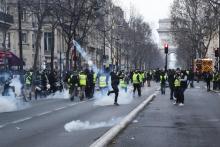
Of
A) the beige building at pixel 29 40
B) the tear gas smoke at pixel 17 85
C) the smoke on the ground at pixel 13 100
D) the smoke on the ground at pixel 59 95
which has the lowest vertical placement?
the smoke on the ground at pixel 59 95

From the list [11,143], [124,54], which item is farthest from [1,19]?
[124,54]

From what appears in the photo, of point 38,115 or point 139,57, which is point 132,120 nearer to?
point 38,115

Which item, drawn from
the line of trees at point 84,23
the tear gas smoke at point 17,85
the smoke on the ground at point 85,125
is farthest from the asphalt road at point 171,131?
the line of trees at point 84,23

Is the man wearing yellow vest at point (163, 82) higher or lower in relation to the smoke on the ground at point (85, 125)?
higher

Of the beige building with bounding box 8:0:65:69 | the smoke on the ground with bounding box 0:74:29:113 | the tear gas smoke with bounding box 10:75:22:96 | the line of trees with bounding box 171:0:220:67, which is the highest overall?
the line of trees with bounding box 171:0:220:67

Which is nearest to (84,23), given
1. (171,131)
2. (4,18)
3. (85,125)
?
(4,18)

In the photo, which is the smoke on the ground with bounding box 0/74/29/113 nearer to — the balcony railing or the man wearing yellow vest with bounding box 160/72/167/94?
the man wearing yellow vest with bounding box 160/72/167/94

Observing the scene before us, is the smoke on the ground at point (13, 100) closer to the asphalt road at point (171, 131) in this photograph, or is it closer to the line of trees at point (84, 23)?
the asphalt road at point (171, 131)

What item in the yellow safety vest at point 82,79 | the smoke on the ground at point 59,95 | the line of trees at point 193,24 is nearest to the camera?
the yellow safety vest at point 82,79

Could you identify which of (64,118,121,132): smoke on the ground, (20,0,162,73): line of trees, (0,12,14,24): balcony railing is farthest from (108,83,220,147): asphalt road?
(0,12,14,24): balcony railing

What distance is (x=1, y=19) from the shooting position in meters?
54.5

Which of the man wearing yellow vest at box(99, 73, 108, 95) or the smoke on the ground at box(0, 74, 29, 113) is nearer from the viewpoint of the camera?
the smoke on the ground at box(0, 74, 29, 113)

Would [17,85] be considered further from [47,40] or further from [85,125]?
[47,40]

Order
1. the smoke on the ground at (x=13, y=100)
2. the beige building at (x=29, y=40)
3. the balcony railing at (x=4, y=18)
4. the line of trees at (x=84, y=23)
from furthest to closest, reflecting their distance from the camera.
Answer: the beige building at (x=29, y=40) < the balcony railing at (x=4, y=18) < the line of trees at (x=84, y=23) < the smoke on the ground at (x=13, y=100)
